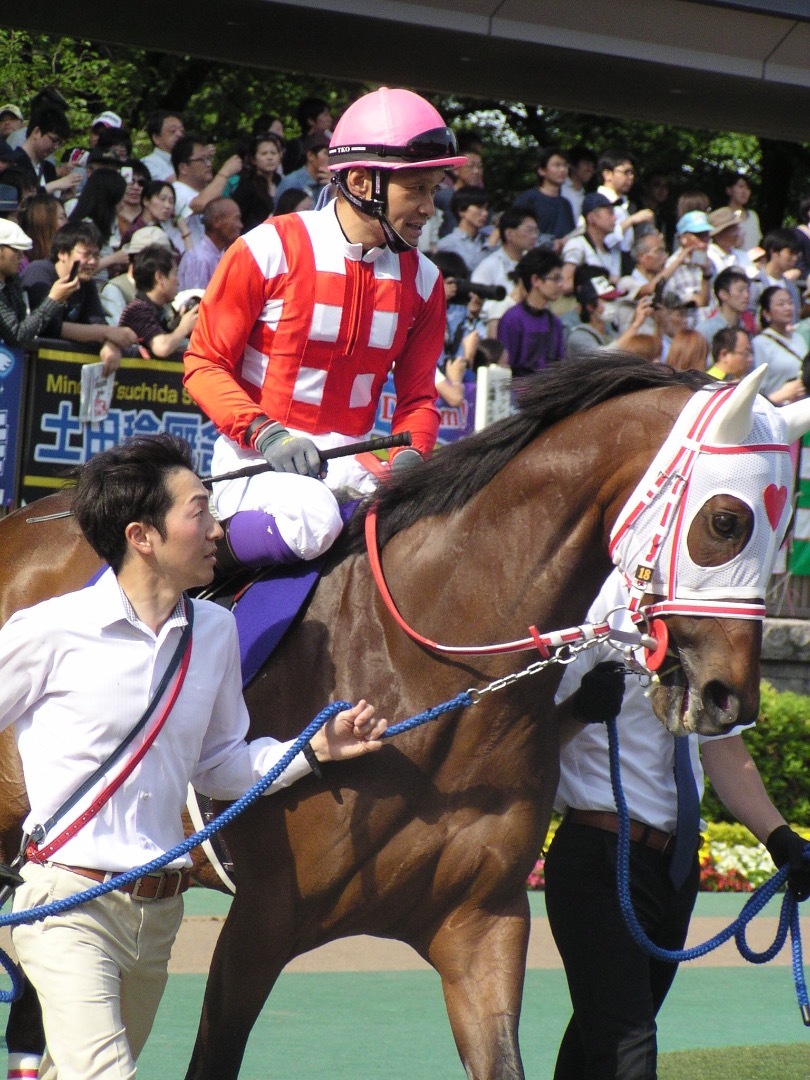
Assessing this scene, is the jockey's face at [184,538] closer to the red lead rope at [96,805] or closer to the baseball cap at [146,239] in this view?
the red lead rope at [96,805]

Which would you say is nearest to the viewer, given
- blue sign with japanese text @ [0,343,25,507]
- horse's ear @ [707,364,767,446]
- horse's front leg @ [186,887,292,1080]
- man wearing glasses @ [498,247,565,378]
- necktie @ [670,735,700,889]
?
horse's ear @ [707,364,767,446]

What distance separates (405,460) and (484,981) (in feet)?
3.95

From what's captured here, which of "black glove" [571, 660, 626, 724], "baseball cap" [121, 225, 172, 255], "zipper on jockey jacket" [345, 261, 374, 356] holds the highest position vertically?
"baseball cap" [121, 225, 172, 255]

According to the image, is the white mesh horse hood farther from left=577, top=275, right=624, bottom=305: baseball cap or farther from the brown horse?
left=577, top=275, right=624, bottom=305: baseball cap

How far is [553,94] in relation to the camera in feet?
42.4

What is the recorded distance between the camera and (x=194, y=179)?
10414mm

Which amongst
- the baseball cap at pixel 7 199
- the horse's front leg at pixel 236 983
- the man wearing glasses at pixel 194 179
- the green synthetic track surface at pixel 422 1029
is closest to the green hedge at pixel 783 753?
the green synthetic track surface at pixel 422 1029

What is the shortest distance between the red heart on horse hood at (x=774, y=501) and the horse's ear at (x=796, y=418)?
0.44 ft

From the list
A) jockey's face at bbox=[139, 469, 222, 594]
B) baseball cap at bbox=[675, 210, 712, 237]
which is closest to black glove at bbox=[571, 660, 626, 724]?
jockey's face at bbox=[139, 469, 222, 594]

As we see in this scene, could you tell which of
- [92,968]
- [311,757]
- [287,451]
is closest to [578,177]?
[287,451]

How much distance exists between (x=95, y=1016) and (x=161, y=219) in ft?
25.0

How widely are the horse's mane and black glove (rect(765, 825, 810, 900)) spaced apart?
1.12 meters

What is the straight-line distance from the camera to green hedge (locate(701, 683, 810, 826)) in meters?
8.98

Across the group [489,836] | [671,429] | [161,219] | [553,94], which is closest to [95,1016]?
[489,836]
